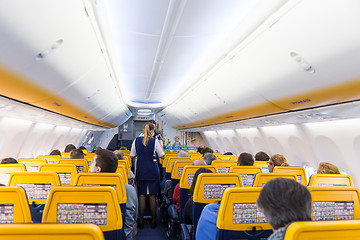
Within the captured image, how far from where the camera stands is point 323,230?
131cm

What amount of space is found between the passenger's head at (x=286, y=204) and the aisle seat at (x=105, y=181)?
1.72 metres

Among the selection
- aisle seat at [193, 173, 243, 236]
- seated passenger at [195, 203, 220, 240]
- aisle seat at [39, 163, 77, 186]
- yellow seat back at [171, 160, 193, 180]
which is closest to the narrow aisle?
yellow seat back at [171, 160, 193, 180]

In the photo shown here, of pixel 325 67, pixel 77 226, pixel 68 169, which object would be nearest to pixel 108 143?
pixel 68 169

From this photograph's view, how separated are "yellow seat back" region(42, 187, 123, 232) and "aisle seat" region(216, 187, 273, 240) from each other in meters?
0.80

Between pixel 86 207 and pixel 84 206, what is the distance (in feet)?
0.06

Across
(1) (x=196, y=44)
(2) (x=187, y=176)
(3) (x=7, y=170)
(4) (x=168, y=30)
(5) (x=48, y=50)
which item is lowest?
(2) (x=187, y=176)

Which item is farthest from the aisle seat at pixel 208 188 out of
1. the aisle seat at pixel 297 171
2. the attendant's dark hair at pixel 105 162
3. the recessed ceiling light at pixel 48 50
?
the recessed ceiling light at pixel 48 50

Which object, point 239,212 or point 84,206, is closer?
point 84,206

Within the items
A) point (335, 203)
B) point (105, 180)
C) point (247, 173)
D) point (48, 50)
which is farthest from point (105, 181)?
point (247, 173)

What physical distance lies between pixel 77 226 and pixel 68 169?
3371mm

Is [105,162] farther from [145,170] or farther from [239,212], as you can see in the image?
[145,170]

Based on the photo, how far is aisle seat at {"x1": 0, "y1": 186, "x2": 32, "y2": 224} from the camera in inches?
80.0

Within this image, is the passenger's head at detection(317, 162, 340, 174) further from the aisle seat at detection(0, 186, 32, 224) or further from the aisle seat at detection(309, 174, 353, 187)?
the aisle seat at detection(0, 186, 32, 224)

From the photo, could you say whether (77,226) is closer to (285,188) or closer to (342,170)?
(285,188)
